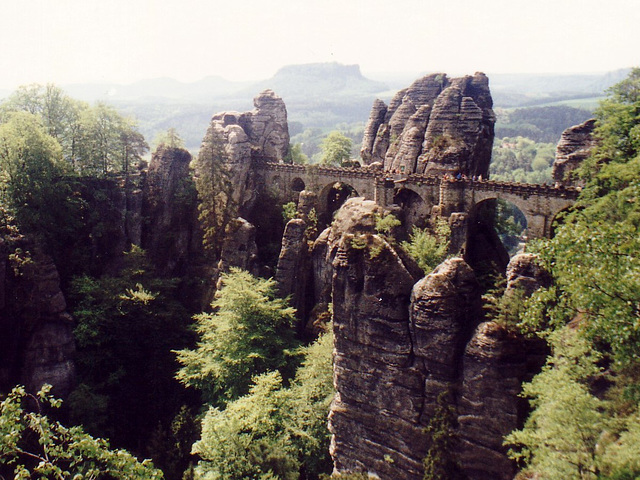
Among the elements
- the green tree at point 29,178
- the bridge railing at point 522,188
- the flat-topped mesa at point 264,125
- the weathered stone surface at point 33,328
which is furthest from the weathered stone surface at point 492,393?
the flat-topped mesa at point 264,125

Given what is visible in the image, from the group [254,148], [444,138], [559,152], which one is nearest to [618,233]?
[559,152]

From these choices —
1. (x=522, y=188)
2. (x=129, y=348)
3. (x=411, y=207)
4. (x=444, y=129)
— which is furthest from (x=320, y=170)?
(x=129, y=348)

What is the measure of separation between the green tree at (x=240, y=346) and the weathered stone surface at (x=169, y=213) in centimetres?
1200

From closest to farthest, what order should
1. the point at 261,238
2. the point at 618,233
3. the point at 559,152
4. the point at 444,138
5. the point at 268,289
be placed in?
the point at 618,233, the point at 268,289, the point at 559,152, the point at 444,138, the point at 261,238

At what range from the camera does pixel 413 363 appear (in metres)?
21.6

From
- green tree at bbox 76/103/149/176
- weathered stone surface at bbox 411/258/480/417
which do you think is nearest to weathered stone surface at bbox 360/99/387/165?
green tree at bbox 76/103/149/176

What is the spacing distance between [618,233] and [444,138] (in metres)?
31.4

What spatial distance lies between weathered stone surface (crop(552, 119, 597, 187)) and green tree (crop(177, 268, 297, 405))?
24.0 meters

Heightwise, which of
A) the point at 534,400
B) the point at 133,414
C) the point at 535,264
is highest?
the point at 535,264

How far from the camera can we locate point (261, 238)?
155 feet

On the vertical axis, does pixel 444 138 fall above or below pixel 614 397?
above

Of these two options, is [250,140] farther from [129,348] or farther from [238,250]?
[129,348]

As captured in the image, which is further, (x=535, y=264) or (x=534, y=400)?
(x=535, y=264)

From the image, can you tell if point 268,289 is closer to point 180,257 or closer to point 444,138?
point 180,257
